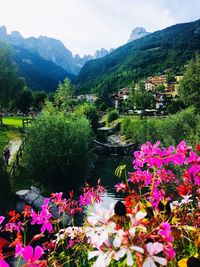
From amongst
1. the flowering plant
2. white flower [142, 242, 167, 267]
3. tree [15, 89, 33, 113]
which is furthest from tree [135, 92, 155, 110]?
white flower [142, 242, 167, 267]

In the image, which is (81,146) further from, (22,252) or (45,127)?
(22,252)

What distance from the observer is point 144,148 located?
10.1 feet

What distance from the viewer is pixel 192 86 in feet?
244

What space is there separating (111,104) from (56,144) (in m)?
113

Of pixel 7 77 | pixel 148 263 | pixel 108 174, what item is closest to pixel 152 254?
pixel 148 263

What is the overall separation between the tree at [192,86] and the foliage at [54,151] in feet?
137

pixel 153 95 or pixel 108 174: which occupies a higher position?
pixel 153 95

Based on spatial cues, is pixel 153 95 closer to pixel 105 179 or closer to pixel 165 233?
pixel 105 179

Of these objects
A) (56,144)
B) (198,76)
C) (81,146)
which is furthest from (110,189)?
(198,76)

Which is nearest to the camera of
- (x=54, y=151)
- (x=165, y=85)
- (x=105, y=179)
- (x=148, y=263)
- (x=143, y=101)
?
(x=148, y=263)

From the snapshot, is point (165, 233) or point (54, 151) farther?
point (54, 151)

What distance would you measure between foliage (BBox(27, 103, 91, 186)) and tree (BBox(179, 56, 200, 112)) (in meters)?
41.7

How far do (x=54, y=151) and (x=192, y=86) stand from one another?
51067mm

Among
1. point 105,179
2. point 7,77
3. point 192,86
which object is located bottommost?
point 105,179
